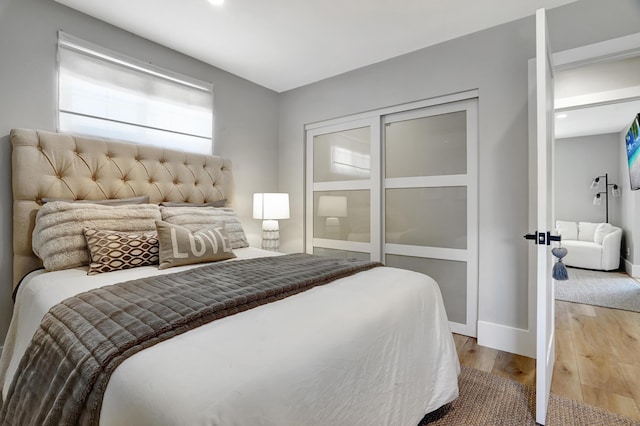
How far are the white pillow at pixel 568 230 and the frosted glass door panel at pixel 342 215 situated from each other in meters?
4.39

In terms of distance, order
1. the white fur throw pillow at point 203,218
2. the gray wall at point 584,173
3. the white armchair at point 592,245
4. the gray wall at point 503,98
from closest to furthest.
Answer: the gray wall at point 503,98
the white fur throw pillow at point 203,218
the white armchair at point 592,245
the gray wall at point 584,173

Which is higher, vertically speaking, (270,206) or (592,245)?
(270,206)

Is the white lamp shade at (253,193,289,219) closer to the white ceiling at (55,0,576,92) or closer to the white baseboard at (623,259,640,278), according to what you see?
the white ceiling at (55,0,576,92)

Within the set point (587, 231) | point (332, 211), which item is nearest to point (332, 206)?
point (332, 211)

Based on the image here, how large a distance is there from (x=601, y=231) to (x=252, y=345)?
6194 millimetres

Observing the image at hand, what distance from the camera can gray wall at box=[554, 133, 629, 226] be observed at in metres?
5.33

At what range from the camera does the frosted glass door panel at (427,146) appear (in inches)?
103

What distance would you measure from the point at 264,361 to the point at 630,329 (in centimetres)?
336

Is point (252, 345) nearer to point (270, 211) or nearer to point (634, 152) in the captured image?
point (270, 211)

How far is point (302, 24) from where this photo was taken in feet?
7.75

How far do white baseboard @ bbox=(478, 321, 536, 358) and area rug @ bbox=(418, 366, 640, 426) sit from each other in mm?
496

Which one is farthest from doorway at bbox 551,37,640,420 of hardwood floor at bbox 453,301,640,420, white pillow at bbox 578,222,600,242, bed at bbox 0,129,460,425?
bed at bbox 0,129,460,425

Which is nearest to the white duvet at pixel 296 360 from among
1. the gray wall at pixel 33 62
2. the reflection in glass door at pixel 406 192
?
the gray wall at pixel 33 62

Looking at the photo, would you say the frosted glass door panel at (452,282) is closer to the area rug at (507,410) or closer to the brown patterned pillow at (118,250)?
the area rug at (507,410)
